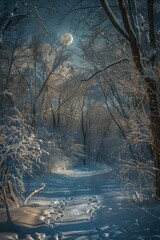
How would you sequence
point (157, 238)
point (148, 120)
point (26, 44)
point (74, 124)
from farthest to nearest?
1. point (74, 124)
2. point (26, 44)
3. point (148, 120)
4. point (157, 238)

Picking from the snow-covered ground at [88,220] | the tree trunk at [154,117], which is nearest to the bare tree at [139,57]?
the tree trunk at [154,117]

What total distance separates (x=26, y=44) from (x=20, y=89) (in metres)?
3.07

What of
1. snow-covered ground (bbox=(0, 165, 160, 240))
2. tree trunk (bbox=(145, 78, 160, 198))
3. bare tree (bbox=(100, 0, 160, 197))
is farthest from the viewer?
tree trunk (bbox=(145, 78, 160, 198))

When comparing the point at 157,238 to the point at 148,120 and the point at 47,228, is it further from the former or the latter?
the point at 148,120

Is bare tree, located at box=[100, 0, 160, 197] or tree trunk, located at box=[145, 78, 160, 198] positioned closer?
bare tree, located at box=[100, 0, 160, 197]

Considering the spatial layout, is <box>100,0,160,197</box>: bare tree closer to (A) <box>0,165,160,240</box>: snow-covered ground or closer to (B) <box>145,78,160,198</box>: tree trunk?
(B) <box>145,78,160,198</box>: tree trunk

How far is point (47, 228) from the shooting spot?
19.8 feet

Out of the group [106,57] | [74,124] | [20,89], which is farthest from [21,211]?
[74,124]

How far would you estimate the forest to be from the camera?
6793 mm

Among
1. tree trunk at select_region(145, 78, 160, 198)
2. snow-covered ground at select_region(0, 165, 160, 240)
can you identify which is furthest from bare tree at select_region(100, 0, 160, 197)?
snow-covered ground at select_region(0, 165, 160, 240)

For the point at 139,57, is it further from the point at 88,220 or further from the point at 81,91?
the point at 81,91

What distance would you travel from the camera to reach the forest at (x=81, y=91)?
6.79m

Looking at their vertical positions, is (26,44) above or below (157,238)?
above

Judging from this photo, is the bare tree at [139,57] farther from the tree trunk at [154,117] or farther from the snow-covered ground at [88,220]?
the snow-covered ground at [88,220]
